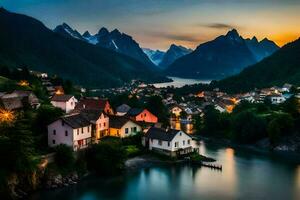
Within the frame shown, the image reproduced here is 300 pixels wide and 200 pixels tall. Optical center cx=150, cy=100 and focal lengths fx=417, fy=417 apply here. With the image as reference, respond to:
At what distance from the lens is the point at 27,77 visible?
260 feet

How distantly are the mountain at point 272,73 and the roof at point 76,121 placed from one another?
293 feet

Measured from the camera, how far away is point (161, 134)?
51.8m

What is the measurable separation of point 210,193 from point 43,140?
18693mm

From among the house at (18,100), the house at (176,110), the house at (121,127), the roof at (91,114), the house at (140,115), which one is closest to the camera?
the house at (18,100)

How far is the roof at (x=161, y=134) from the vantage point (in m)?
50.9

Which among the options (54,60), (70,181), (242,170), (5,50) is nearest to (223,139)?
(242,170)

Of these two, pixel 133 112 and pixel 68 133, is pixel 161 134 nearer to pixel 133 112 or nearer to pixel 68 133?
pixel 68 133

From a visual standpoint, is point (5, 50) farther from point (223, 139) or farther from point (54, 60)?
point (223, 139)

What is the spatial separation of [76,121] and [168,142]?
11.8m

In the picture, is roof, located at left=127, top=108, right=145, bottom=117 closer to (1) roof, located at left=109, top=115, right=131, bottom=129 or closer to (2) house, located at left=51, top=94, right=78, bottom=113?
(2) house, located at left=51, top=94, right=78, bottom=113

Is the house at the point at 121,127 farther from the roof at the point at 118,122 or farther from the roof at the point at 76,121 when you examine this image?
the roof at the point at 76,121

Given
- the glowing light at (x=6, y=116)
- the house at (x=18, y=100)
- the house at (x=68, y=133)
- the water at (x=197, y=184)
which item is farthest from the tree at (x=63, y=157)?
the house at (x=18, y=100)

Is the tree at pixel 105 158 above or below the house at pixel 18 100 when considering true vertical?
below

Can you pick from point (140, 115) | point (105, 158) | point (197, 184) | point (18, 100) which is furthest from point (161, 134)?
point (18, 100)
